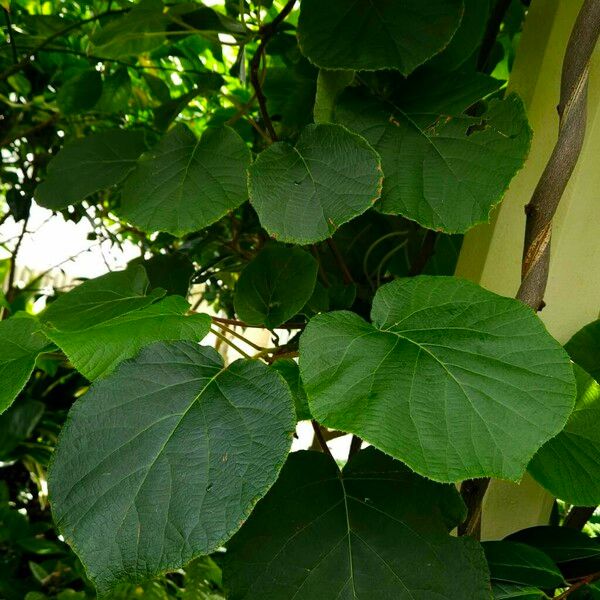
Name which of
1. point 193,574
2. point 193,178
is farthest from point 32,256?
point 193,178

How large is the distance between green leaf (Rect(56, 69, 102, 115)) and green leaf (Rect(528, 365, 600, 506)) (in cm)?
78

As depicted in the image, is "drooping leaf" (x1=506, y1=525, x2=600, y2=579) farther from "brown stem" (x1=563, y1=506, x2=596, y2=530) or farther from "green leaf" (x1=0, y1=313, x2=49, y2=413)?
"green leaf" (x1=0, y1=313, x2=49, y2=413)

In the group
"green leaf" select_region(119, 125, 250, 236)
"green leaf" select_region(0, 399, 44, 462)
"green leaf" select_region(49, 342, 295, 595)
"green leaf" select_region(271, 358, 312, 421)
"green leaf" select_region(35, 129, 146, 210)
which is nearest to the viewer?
"green leaf" select_region(49, 342, 295, 595)

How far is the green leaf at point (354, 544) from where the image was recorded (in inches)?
16.6

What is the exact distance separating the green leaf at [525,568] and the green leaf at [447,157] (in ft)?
0.81

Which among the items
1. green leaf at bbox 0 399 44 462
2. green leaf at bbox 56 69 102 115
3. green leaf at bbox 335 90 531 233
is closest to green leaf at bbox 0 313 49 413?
green leaf at bbox 335 90 531 233

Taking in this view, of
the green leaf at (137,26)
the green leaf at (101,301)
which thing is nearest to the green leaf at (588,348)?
the green leaf at (101,301)

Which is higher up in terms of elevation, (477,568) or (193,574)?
(477,568)

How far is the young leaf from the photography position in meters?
0.49

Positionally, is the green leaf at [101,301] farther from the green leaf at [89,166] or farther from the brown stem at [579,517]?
the brown stem at [579,517]

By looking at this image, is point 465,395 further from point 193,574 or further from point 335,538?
point 193,574

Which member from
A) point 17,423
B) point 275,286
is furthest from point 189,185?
point 17,423

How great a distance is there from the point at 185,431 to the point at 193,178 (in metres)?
0.26

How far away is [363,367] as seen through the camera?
398 millimetres
